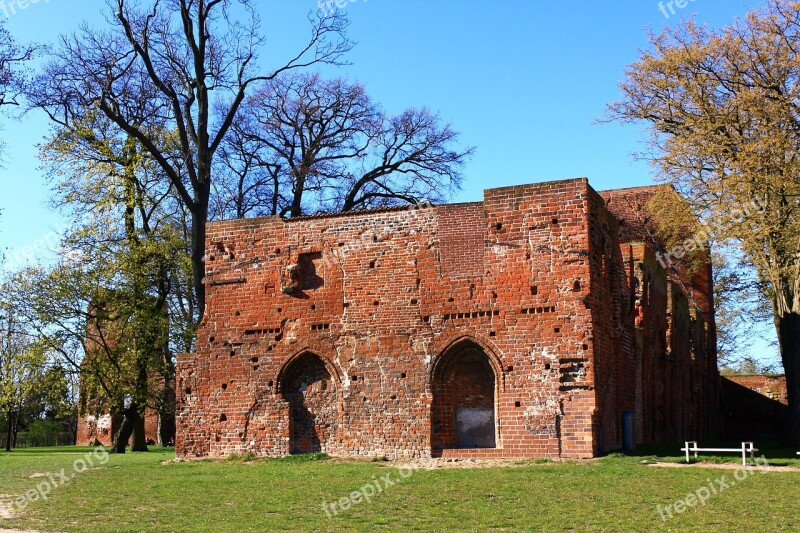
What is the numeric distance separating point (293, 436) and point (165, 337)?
10744 millimetres

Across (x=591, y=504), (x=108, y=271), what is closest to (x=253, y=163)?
(x=108, y=271)

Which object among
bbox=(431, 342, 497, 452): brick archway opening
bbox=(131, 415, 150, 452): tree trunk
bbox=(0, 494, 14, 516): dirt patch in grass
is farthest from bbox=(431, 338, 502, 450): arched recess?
bbox=(131, 415, 150, 452): tree trunk

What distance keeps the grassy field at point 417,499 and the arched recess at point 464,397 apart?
175cm

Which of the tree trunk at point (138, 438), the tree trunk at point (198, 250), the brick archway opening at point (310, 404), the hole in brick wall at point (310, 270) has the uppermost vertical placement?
the tree trunk at point (198, 250)

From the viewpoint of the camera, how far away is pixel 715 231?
23.5m

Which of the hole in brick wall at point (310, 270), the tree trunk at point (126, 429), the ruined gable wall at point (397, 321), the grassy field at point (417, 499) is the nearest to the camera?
the grassy field at point (417, 499)

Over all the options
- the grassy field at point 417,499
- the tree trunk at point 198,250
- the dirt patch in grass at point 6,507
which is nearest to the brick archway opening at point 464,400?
the grassy field at point 417,499

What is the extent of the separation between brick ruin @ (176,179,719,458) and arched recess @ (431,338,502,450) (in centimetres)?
3

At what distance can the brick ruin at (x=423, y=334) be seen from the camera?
719 inches

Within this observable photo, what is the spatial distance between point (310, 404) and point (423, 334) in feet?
10.2

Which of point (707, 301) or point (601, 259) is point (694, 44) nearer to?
point (601, 259)

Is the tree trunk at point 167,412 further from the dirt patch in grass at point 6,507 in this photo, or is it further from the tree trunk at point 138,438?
the dirt patch in grass at point 6,507

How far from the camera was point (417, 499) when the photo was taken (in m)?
12.4

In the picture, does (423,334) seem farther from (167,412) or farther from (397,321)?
(167,412)
